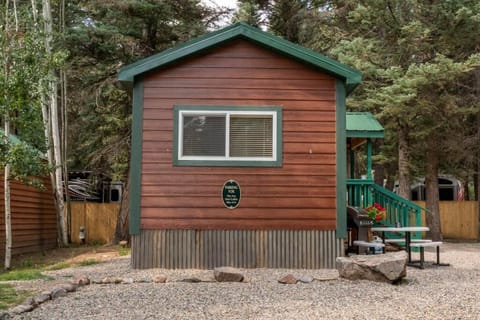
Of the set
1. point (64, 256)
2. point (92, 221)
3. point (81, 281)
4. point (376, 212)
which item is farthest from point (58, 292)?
point (92, 221)

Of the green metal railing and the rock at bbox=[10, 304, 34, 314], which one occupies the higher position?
the green metal railing

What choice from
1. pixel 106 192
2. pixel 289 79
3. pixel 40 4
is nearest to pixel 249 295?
pixel 289 79

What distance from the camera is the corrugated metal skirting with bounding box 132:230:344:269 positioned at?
8.56 meters

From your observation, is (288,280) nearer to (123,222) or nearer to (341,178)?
(341,178)

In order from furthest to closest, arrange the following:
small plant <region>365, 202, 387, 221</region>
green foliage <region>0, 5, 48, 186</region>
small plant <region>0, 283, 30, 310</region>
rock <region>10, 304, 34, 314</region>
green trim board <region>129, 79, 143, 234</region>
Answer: small plant <region>365, 202, 387, 221</region>
green foliage <region>0, 5, 48, 186</region>
green trim board <region>129, 79, 143, 234</region>
small plant <region>0, 283, 30, 310</region>
rock <region>10, 304, 34, 314</region>

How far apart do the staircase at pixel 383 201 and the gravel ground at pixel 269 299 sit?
2686 millimetres

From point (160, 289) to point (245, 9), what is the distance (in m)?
11.4

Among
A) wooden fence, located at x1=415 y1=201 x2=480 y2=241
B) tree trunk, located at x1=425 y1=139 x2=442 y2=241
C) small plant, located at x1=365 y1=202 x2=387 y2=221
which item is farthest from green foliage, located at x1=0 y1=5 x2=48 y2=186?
wooden fence, located at x1=415 y1=201 x2=480 y2=241

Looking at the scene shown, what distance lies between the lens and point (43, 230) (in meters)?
15.2

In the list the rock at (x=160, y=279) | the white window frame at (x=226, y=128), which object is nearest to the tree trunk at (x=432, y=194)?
the white window frame at (x=226, y=128)

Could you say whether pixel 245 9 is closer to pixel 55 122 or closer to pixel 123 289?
pixel 55 122

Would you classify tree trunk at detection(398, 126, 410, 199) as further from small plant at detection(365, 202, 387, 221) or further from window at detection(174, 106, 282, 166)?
window at detection(174, 106, 282, 166)

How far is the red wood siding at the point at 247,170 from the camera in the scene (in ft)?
28.0

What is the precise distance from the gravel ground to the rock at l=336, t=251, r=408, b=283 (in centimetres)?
13
